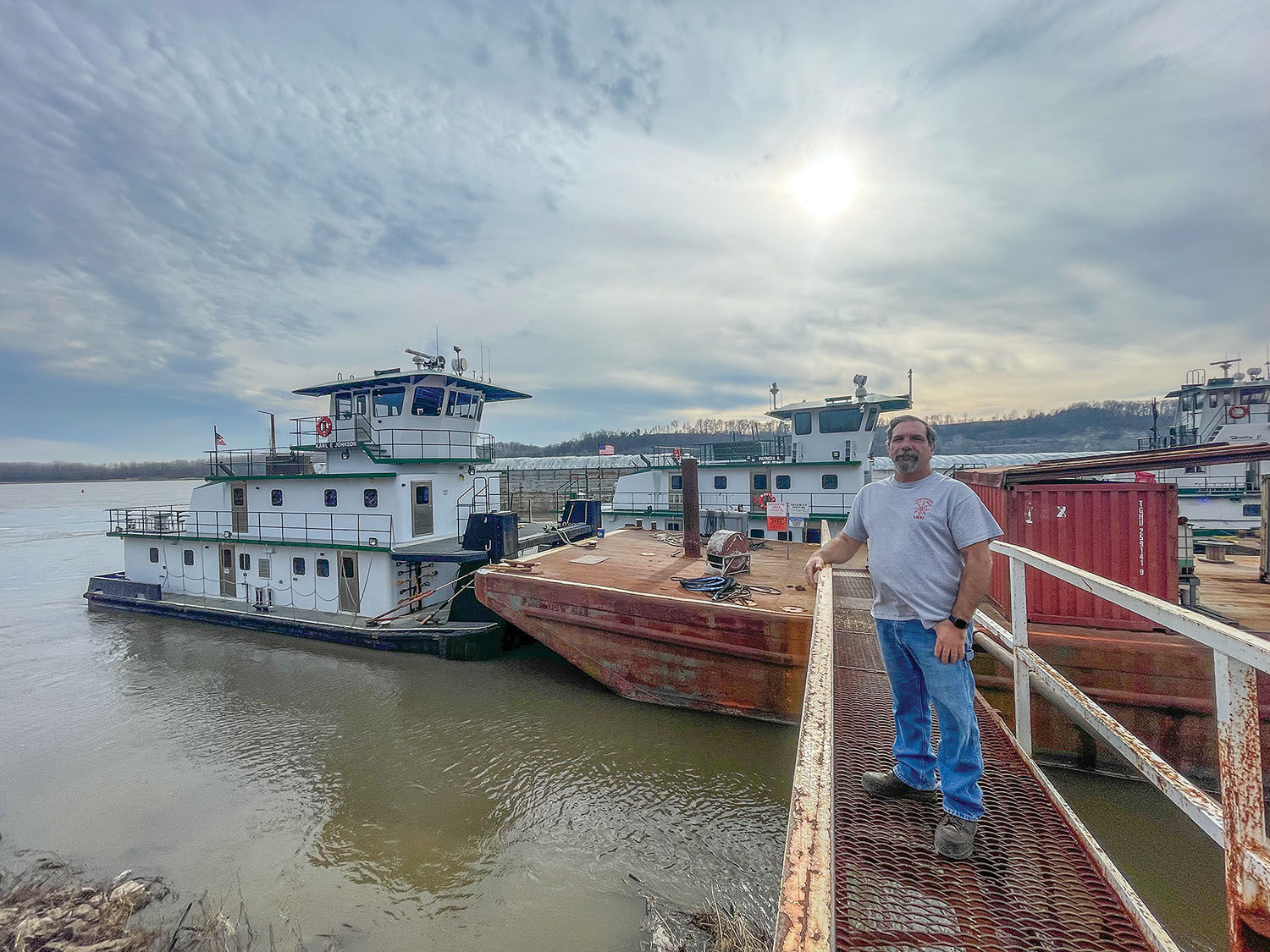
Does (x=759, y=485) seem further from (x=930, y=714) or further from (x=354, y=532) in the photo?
(x=930, y=714)

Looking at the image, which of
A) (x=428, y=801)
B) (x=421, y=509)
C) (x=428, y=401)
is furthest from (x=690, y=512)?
(x=428, y=401)

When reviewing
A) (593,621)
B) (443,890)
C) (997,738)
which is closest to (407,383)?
(593,621)

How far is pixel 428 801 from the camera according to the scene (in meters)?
8.09

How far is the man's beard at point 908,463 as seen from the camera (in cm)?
269

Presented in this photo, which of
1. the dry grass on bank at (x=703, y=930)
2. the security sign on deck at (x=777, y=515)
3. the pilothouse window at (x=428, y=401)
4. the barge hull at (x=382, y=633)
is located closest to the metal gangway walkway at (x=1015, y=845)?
the dry grass on bank at (x=703, y=930)

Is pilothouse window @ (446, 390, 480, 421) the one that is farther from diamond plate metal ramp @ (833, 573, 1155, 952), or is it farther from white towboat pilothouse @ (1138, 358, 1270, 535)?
white towboat pilothouse @ (1138, 358, 1270, 535)

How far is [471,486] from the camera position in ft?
61.4

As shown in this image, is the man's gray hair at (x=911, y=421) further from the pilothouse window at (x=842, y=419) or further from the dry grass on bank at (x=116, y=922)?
the pilothouse window at (x=842, y=419)

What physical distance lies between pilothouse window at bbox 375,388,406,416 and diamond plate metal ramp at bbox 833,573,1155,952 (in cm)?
1653

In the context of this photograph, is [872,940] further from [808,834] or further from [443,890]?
[443,890]

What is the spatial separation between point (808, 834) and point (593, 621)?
8.72 m

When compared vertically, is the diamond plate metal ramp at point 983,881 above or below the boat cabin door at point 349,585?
above

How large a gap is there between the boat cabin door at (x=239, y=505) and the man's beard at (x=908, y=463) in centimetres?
1951

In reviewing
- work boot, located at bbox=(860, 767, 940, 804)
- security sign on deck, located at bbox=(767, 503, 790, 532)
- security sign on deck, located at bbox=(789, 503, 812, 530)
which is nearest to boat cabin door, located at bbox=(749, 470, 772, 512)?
security sign on deck, located at bbox=(789, 503, 812, 530)
